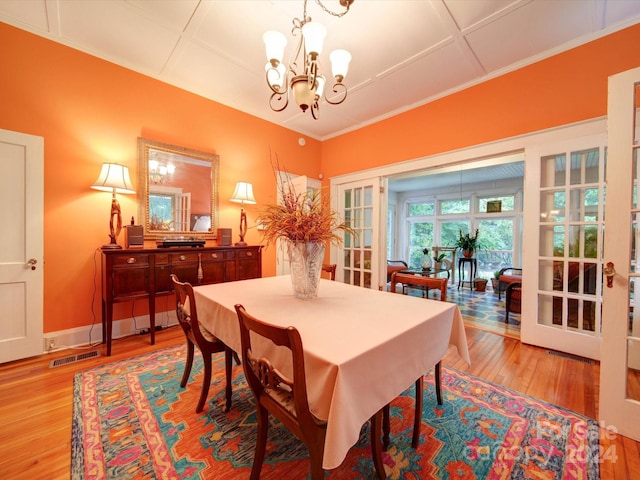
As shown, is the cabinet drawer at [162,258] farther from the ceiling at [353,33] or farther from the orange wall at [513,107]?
the orange wall at [513,107]

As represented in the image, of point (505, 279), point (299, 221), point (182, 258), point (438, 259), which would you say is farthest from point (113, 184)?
point (438, 259)

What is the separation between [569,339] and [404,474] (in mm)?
2408

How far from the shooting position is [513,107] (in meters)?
2.80

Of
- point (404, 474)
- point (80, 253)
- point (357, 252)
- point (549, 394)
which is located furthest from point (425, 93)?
point (80, 253)

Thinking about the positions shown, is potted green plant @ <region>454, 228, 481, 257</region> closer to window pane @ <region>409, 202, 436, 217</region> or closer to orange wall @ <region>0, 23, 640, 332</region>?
window pane @ <region>409, 202, 436, 217</region>

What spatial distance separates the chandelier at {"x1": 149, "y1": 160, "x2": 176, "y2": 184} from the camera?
2996 mm

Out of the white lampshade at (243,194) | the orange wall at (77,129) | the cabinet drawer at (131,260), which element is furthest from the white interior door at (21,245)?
the white lampshade at (243,194)

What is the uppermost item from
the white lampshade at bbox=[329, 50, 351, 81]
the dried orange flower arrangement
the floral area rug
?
the white lampshade at bbox=[329, 50, 351, 81]

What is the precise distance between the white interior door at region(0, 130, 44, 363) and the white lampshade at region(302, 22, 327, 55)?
2.66 meters

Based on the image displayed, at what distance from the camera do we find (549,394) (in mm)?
1911

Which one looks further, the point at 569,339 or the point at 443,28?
the point at 569,339

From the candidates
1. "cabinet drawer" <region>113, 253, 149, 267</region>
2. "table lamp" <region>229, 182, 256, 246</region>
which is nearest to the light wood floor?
"cabinet drawer" <region>113, 253, 149, 267</region>

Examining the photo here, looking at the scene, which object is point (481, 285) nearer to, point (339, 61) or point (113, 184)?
point (339, 61)

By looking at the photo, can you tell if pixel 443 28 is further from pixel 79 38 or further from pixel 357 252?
pixel 79 38
